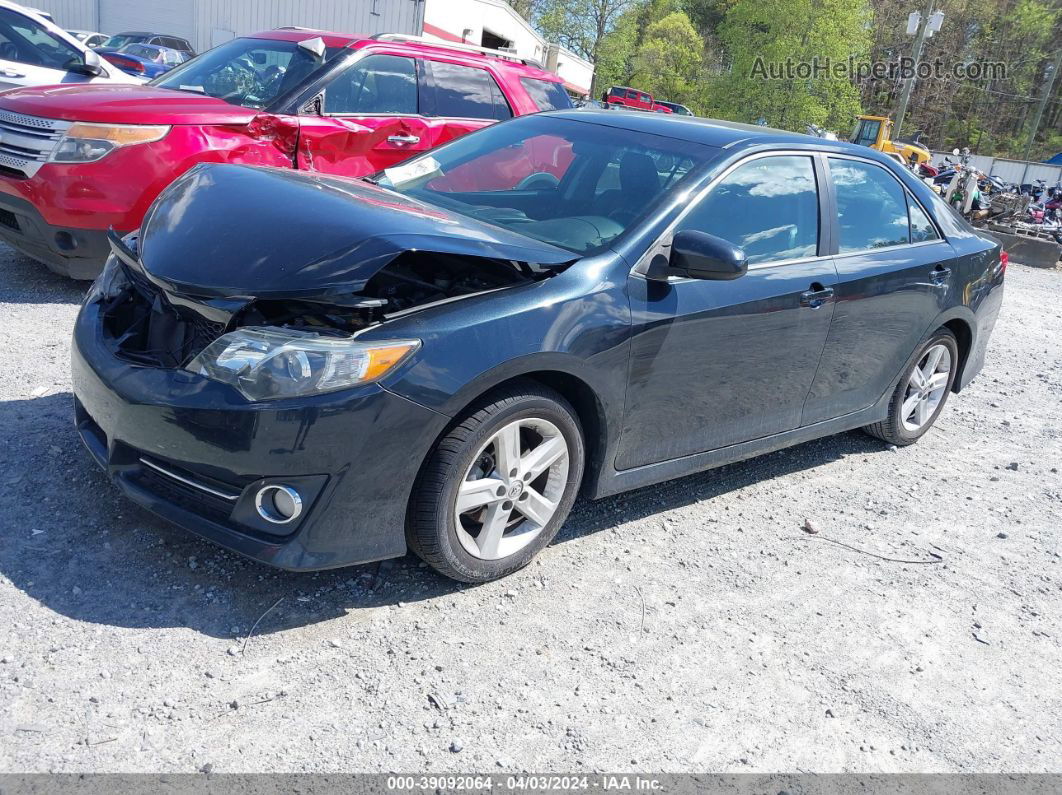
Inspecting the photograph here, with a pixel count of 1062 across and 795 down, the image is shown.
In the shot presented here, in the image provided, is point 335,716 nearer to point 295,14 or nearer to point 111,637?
point 111,637

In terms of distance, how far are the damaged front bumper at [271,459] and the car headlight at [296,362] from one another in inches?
1.4

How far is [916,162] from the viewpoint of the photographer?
26047mm

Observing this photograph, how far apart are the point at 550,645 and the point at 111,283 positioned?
217 cm

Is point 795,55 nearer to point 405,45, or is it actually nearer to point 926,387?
point 405,45

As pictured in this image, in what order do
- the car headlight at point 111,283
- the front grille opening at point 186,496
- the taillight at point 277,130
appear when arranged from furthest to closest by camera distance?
the taillight at point 277,130, the car headlight at point 111,283, the front grille opening at point 186,496

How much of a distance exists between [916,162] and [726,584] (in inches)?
1027

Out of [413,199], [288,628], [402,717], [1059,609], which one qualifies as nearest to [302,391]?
[288,628]

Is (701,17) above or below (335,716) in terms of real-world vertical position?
above

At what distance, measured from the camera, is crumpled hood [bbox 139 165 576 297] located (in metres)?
2.76

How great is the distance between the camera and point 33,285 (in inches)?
233

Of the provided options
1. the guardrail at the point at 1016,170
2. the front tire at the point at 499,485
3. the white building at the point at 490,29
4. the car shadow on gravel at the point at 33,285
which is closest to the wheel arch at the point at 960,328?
the front tire at the point at 499,485

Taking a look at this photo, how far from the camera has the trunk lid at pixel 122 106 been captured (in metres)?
5.40

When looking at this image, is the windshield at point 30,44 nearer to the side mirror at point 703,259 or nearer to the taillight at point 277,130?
the taillight at point 277,130

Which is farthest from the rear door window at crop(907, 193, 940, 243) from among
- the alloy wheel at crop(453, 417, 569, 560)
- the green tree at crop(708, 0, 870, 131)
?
the green tree at crop(708, 0, 870, 131)
